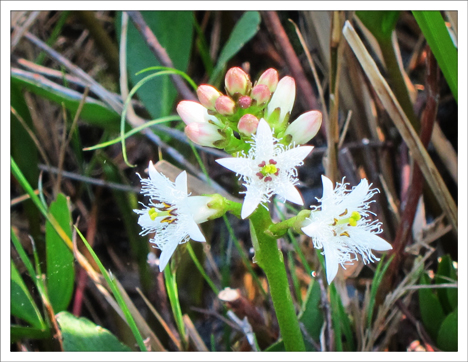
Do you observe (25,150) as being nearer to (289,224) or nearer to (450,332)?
(289,224)

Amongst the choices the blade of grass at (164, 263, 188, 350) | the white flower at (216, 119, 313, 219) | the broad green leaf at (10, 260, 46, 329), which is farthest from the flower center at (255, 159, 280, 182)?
the broad green leaf at (10, 260, 46, 329)

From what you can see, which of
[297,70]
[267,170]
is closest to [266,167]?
[267,170]

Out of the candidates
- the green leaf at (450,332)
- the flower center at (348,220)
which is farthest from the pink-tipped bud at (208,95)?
the green leaf at (450,332)

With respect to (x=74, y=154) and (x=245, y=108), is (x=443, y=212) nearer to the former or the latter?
(x=245, y=108)

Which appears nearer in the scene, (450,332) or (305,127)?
(305,127)

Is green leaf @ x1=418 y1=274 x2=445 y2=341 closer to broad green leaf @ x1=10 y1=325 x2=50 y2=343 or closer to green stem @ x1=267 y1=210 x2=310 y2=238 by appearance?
green stem @ x1=267 y1=210 x2=310 y2=238

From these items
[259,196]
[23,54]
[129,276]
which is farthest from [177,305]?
[23,54]
